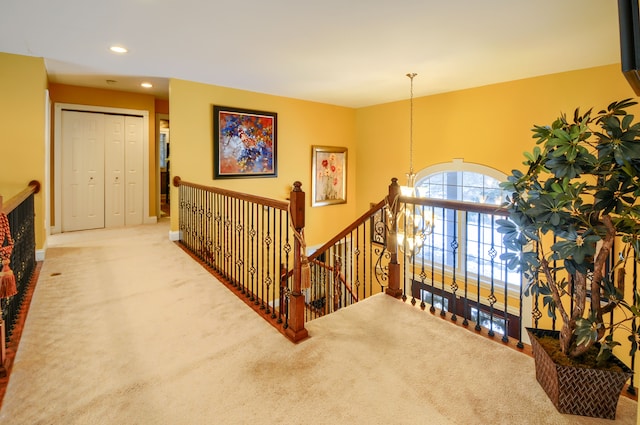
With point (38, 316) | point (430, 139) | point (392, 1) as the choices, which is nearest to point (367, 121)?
point (430, 139)

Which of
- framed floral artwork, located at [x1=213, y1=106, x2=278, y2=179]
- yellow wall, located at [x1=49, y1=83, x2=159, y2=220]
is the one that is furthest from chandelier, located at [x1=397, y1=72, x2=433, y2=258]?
yellow wall, located at [x1=49, y1=83, x2=159, y2=220]

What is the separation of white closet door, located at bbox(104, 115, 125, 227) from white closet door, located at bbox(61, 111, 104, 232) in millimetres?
76

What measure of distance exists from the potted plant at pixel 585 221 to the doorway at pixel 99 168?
6.34 meters

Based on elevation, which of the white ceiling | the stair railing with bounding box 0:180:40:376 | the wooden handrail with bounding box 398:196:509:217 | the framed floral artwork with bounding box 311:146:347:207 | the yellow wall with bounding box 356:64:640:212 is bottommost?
the stair railing with bounding box 0:180:40:376

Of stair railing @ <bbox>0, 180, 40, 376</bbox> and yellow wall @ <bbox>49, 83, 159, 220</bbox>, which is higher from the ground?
yellow wall @ <bbox>49, 83, 159, 220</bbox>

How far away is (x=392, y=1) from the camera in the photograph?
8.98 ft

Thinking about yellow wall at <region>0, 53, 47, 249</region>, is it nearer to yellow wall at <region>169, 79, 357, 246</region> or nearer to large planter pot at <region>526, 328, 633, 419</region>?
yellow wall at <region>169, 79, 357, 246</region>

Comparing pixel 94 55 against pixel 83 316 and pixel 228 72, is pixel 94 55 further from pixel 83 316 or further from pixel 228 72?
pixel 83 316

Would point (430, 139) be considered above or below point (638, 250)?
above

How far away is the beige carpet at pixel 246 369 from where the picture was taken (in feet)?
5.64

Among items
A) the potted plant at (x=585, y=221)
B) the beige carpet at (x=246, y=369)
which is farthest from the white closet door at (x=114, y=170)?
the potted plant at (x=585, y=221)

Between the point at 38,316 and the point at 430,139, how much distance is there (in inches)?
227

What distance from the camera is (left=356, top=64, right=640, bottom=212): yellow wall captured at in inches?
171

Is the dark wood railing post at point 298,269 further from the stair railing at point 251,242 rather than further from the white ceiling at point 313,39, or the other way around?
the white ceiling at point 313,39
